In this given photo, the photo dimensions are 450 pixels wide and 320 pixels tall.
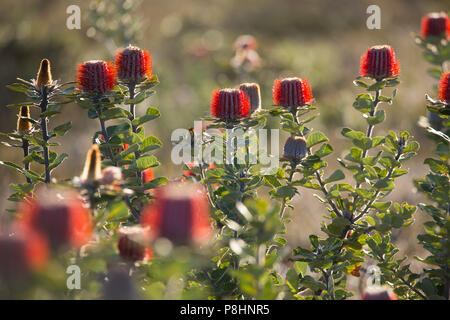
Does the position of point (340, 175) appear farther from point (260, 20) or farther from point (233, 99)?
point (260, 20)

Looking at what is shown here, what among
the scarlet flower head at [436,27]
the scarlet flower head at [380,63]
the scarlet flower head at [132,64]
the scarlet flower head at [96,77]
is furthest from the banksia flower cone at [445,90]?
the scarlet flower head at [436,27]

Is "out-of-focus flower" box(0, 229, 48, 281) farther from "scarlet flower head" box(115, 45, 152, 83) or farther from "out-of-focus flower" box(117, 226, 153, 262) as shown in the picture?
"scarlet flower head" box(115, 45, 152, 83)

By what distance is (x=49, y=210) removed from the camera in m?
0.93

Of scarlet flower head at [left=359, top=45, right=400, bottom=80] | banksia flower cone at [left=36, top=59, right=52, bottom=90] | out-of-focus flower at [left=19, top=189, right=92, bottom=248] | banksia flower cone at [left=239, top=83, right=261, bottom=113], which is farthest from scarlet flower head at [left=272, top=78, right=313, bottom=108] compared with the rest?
out-of-focus flower at [left=19, top=189, right=92, bottom=248]

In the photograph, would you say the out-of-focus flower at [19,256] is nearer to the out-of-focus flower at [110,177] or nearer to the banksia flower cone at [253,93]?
the out-of-focus flower at [110,177]

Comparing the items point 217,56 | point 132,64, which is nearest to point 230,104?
point 132,64

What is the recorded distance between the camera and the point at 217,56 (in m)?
9.59

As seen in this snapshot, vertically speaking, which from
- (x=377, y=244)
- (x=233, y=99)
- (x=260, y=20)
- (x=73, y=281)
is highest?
(x=260, y=20)

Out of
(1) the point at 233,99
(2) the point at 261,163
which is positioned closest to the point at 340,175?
(2) the point at 261,163

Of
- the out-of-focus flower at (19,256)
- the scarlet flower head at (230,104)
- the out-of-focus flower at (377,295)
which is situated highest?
the scarlet flower head at (230,104)

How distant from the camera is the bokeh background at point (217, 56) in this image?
15.5 ft

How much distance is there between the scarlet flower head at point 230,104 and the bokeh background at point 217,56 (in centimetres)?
12

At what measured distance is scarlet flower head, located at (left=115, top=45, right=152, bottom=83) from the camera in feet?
5.74
